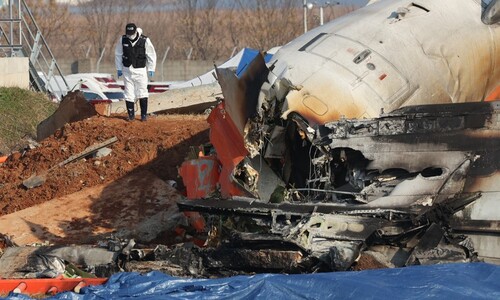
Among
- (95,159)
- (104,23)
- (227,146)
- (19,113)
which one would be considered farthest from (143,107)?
(104,23)

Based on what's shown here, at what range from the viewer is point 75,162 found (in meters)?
13.7

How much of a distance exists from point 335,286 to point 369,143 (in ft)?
7.85

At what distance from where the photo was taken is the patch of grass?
19.8m

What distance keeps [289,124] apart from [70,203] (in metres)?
3.84

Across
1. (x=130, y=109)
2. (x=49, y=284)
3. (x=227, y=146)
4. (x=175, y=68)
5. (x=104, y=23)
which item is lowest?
(x=49, y=284)

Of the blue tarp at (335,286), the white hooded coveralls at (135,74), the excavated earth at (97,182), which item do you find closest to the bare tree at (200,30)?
the white hooded coveralls at (135,74)

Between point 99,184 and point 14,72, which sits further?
point 14,72

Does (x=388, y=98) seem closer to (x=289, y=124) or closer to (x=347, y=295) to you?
(x=289, y=124)

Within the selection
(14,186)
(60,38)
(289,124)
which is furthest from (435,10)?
(60,38)

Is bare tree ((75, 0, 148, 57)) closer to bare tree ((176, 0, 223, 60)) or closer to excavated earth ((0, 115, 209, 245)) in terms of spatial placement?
bare tree ((176, 0, 223, 60))

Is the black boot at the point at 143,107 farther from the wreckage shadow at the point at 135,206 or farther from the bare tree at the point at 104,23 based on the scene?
the bare tree at the point at 104,23

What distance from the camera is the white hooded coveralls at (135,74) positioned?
15078 mm

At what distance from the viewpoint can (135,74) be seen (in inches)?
594

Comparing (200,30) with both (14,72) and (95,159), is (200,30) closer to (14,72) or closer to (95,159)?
(14,72)
